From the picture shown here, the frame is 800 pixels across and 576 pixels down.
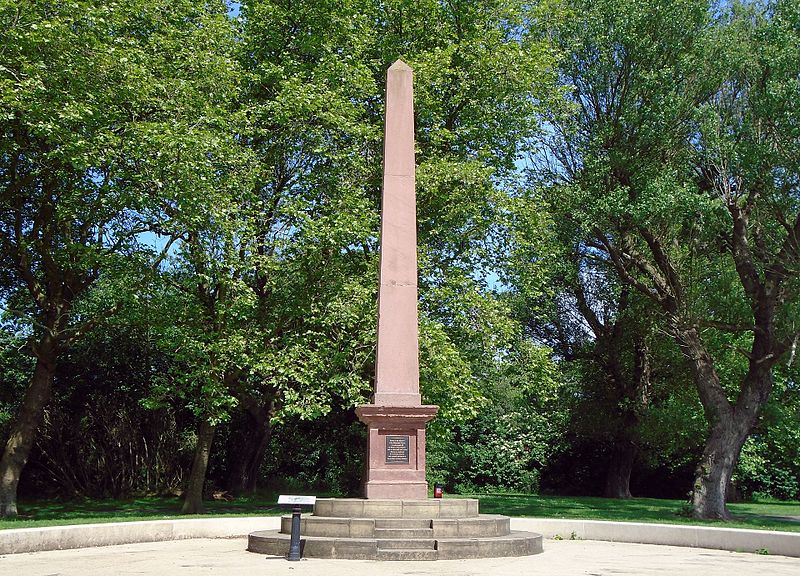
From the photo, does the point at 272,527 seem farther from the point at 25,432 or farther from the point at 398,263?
the point at 25,432

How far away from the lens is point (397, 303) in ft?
45.6

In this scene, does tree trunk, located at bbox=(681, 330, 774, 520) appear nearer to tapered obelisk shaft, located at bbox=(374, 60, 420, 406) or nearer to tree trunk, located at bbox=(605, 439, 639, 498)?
tree trunk, located at bbox=(605, 439, 639, 498)

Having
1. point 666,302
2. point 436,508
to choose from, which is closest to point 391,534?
point 436,508

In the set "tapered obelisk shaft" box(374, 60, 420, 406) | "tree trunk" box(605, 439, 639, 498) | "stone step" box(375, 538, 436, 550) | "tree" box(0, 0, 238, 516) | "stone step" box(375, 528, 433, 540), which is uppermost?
"tree" box(0, 0, 238, 516)

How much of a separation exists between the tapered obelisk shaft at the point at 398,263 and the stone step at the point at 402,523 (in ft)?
6.31

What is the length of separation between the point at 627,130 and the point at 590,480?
1694cm

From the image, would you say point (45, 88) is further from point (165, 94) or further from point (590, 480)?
point (590, 480)

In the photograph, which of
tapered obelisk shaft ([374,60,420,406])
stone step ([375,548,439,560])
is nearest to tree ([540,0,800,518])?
tapered obelisk shaft ([374,60,420,406])

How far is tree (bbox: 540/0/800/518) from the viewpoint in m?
19.7

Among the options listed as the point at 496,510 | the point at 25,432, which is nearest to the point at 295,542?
the point at 25,432

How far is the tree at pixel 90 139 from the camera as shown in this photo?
56.3ft

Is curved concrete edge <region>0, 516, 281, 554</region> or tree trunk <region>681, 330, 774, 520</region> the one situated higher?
tree trunk <region>681, 330, 774, 520</region>

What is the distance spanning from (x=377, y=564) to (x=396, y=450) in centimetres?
263

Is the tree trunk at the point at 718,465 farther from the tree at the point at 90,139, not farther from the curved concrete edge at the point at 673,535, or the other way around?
the tree at the point at 90,139
